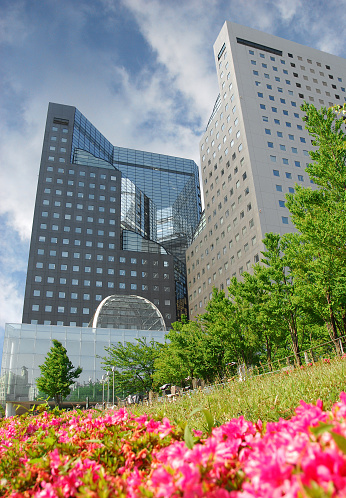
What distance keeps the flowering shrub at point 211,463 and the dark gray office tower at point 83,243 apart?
253 ft

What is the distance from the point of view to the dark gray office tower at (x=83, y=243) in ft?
258

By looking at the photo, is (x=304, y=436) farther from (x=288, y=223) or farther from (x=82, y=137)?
(x=82, y=137)

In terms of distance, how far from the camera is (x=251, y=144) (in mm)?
57594

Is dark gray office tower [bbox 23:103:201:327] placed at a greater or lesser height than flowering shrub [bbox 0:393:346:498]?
greater

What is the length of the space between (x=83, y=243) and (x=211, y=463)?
86.7 meters

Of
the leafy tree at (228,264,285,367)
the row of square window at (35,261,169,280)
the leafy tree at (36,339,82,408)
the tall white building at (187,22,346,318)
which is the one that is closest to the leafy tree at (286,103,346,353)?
the leafy tree at (228,264,285,367)

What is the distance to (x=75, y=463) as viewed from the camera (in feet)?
9.43

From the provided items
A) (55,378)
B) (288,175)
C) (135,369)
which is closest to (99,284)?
(135,369)

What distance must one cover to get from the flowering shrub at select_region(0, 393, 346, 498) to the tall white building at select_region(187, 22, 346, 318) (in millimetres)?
47795

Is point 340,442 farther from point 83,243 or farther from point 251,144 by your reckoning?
point 83,243

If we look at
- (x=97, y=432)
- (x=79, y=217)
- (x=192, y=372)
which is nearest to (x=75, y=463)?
(x=97, y=432)

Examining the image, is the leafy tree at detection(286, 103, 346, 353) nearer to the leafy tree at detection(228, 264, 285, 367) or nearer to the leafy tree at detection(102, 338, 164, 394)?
the leafy tree at detection(228, 264, 285, 367)

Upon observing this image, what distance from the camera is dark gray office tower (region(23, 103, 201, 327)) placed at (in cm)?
7869

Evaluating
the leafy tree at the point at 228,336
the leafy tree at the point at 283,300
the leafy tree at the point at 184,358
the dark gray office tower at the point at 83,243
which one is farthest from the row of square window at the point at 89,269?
the leafy tree at the point at 283,300
